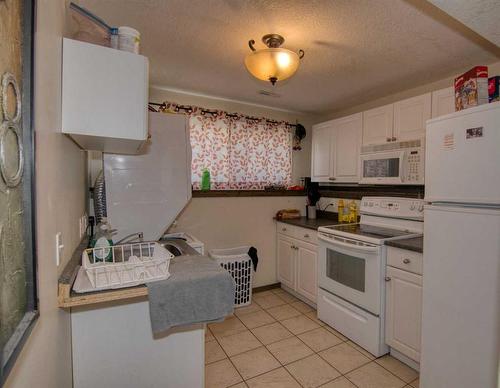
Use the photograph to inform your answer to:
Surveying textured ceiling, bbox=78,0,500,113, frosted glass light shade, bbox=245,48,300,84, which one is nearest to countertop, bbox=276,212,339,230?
textured ceiling, bbox=78,0,500,113

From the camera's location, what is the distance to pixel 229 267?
296cm

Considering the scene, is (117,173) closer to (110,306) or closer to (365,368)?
(110,306)

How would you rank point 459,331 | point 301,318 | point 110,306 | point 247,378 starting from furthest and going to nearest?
point 301,318 < point 247,378 < point 459,331 < point 110,306

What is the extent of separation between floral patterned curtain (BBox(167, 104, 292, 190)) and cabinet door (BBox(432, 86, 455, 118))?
68.4 inches

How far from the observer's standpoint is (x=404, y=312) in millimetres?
1998

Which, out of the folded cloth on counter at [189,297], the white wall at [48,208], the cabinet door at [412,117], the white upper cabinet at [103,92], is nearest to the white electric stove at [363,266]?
the cabinet door at [412,117]

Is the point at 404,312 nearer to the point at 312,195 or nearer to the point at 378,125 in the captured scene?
the point at 378,125

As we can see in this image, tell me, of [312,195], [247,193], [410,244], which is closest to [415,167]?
[410,244]

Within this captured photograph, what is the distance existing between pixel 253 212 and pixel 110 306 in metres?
2.28

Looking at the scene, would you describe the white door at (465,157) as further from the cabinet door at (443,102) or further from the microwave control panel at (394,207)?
the microwave control panel at (394,207)

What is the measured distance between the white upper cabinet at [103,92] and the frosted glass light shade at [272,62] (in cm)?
77

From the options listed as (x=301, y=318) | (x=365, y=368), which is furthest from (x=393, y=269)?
(x=301, y=318)

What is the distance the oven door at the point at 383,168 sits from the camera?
8.05 feet

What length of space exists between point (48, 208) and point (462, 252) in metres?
1.90
